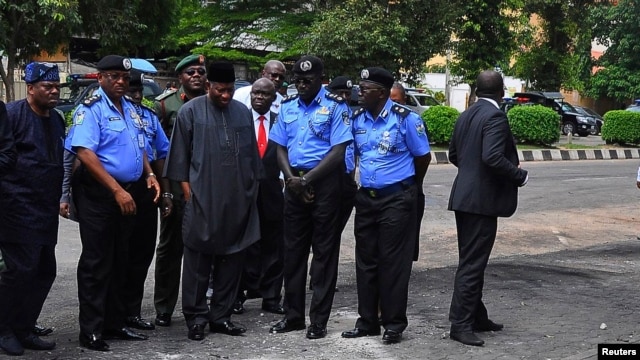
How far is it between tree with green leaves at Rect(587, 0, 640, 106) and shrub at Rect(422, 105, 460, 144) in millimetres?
19101

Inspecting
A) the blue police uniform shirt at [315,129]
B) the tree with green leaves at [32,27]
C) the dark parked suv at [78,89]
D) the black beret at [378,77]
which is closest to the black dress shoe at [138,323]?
the blue police uniform shirt at [315,129]

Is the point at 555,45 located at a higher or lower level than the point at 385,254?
higher

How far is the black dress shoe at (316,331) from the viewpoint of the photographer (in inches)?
242

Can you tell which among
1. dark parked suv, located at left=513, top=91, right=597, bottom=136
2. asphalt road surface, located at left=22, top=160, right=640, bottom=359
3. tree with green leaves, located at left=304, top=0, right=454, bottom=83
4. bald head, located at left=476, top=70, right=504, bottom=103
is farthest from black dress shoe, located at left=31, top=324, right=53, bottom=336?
dark parked suv, located at left=513, top=91, right=597, bottom=136

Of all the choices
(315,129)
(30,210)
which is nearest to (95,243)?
(30,210)

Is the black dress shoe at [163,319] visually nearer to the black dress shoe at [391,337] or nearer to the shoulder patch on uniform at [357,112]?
the black dress shoe at [391,337]

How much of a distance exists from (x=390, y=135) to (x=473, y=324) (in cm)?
142

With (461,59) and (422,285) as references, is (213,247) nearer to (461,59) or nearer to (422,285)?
(422,285)

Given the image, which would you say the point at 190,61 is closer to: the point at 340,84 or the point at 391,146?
the point at 340,84

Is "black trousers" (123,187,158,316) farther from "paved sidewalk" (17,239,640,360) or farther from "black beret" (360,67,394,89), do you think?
"black beret" (360,67,394,89)

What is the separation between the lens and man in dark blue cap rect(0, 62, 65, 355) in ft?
18.0

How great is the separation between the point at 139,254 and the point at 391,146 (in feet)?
6.23

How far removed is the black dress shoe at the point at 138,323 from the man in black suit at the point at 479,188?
2.12 metres

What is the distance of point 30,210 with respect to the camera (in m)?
5.53
